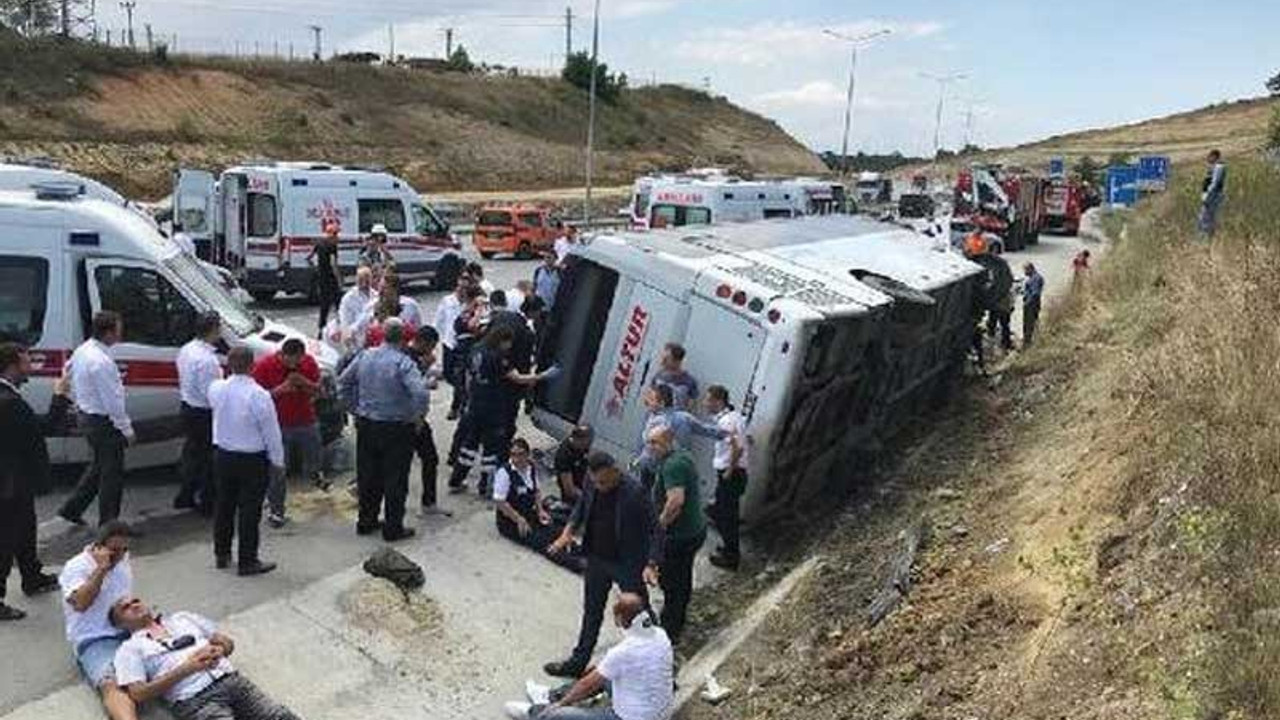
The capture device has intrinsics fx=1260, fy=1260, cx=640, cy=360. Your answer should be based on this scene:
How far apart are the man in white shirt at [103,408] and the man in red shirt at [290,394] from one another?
1063mm

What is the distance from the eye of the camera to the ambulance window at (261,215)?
19766 millimetres

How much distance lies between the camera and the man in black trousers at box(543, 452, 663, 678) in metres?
7.21

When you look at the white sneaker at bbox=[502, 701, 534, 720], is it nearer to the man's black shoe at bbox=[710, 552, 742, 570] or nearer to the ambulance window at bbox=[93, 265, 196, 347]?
the man's black shoe at bbox=[710, 552, 742, 570]

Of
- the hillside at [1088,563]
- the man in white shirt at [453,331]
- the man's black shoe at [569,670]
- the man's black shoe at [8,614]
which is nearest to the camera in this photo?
the hillside at [1088,563]

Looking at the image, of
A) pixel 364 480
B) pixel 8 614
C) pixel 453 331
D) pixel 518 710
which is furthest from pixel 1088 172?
pixel 8 614

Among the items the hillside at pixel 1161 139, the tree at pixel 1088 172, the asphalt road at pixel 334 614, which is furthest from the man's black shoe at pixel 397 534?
the hillside at pixel 1161 139

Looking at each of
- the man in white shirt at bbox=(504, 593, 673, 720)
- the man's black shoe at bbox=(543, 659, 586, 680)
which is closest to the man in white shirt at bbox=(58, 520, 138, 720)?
the man's black shoe at bbox=(543, 659, 586, 680)

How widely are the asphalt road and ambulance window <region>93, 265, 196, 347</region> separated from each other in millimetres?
1221

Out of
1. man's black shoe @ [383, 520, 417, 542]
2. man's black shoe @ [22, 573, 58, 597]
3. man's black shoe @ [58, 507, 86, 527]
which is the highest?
Result: man's black shoe @ [58, 507, 86, 527]

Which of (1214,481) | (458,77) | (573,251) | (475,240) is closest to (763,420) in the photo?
(573,251)

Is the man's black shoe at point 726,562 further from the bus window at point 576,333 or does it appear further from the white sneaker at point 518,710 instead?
the white sneaker at point 518,710

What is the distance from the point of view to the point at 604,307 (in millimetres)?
10219

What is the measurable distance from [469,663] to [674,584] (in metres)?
1.38

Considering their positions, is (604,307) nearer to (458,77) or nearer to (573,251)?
(573,251)
